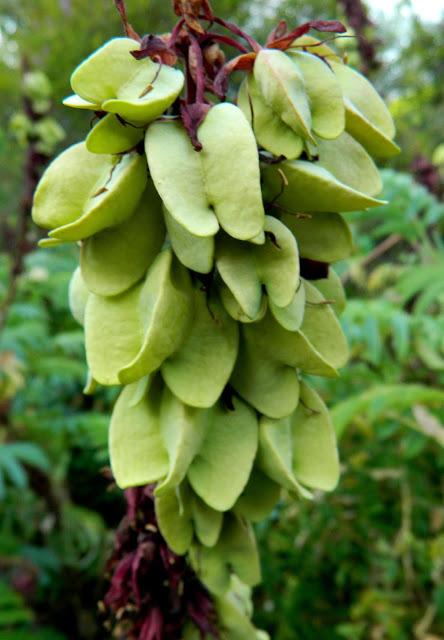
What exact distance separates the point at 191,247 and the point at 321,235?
0.15 meters

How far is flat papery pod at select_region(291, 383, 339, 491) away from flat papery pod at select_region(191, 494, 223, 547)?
96 millimetres

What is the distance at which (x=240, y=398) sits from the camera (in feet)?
2.18

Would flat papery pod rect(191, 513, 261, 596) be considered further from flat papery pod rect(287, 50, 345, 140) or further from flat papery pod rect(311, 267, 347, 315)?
flat papery pod rect(287, 50, 345, 140)

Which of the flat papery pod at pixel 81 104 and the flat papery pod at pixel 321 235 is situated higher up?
the flat papery pod at pixel 81 104

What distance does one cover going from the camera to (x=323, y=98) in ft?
1.96

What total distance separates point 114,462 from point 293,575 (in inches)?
64.8

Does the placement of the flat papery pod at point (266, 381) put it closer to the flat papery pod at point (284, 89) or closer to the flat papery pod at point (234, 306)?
the flat papery pod at point (234, 306)

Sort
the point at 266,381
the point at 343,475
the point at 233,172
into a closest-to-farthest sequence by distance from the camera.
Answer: the point at 233,172 → the point at 266,381 → the point at 343,475

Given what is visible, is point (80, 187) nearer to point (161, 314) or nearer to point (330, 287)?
point (161, 314)

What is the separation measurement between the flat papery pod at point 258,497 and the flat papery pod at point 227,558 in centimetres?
3

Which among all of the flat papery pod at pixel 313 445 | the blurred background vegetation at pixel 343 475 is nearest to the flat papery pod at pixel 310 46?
the flat papery pod at pixel 313 445

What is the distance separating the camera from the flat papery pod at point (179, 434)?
580 millimetres

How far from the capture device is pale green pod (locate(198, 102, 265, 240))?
525mm

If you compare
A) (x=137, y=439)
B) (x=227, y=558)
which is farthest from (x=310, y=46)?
(x=227, y=558)
